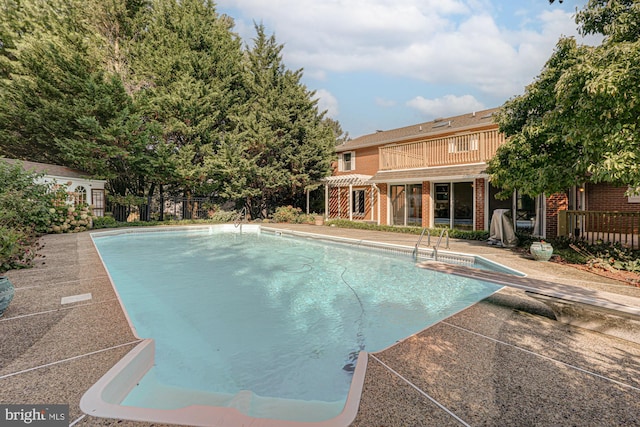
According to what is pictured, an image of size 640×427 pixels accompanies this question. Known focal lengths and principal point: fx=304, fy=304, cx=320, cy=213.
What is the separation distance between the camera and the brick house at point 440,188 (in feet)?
37.8

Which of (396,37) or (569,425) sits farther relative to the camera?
(396,37)

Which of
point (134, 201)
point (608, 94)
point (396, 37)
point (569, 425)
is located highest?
point (396, 37)

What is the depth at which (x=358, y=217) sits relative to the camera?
20.2 m

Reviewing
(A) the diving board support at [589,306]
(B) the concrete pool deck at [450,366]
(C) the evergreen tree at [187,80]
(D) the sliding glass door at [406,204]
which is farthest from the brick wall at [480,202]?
(C) the evergreen tree at [187,80]

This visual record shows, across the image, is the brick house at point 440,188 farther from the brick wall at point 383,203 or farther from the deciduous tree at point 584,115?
the deciduous tree at point 584,115

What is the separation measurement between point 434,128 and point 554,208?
365 inches

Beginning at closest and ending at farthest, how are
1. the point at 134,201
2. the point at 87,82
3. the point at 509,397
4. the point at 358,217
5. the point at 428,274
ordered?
the point at 509,397
the point at 428,274
the point at 87,82
the point at 134,201
the point at 358,217

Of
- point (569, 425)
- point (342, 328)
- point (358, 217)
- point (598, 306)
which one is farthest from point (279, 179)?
point (569, 425)

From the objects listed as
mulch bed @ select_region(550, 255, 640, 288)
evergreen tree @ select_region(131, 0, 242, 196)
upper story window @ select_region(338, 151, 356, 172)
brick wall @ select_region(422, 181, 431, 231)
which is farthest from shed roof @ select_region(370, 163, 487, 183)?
evergreen tree @ select_region(131, 0, 242, 196)

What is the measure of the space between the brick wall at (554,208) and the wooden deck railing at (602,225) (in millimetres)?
1006

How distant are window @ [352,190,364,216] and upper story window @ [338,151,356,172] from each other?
6.88ft

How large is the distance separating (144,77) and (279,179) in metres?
10.8

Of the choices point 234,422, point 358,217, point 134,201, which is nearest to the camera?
point 234,422

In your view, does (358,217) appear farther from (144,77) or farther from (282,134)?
(144,77)
